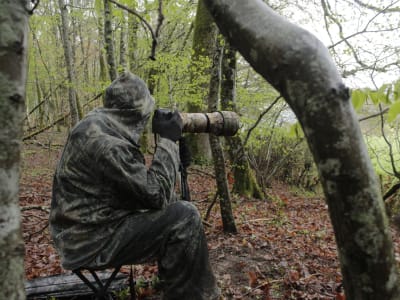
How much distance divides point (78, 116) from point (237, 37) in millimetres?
10818

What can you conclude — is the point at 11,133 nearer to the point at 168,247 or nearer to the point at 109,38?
the point at 168,247

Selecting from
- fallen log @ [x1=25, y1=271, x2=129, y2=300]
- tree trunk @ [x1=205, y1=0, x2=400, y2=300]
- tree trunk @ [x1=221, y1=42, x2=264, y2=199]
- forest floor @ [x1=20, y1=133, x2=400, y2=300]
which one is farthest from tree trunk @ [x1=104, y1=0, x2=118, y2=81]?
tree trunk @ [x1=205, y1=0, x2=400, y2=300]

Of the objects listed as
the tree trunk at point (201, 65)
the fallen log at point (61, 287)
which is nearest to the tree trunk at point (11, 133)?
the fallen log at point (61, 287)

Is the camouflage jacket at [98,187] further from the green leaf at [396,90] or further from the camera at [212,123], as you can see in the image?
the green leaf at [396,90]

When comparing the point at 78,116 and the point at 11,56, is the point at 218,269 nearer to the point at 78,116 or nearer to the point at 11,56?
the point at 11,56

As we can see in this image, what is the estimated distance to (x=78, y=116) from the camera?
11.4 metres

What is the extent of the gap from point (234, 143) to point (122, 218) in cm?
493

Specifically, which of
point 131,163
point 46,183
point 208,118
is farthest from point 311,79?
point 46,183

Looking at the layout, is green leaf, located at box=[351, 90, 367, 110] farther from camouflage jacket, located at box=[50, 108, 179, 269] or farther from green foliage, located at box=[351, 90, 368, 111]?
camouflage jacket, located at box=[50, 108, 179, 269]

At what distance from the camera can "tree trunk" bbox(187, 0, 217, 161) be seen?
9380 millimetres

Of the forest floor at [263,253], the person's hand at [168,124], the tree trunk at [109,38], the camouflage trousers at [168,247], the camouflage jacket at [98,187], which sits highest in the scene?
the tree trunk at [109,38]

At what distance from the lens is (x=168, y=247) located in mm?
2602

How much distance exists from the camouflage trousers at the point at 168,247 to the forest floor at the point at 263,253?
0.83m

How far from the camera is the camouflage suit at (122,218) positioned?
8.36ft
